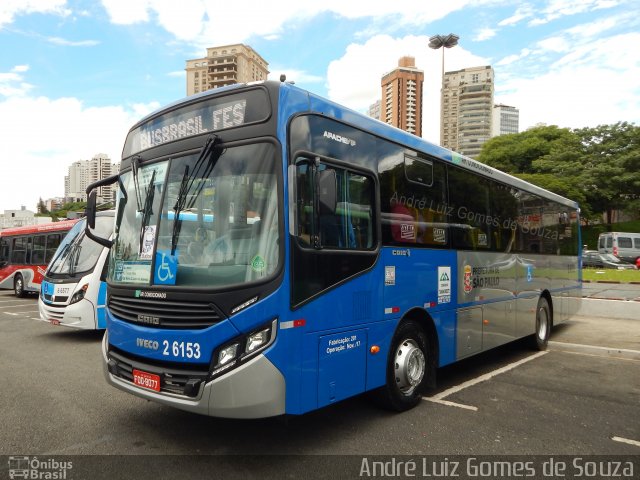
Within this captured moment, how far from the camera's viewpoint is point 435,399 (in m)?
5.84

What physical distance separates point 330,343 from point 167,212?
1.82m

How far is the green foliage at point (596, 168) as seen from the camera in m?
42.2

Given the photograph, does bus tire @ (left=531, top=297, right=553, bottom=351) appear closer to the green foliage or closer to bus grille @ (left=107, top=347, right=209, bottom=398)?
bus grille @ (left=107, top=347, right=209, bottom=398)

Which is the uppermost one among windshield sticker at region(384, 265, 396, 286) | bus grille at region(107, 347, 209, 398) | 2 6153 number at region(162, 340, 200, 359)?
windshield sticker at region(384, 265, 396, 286)

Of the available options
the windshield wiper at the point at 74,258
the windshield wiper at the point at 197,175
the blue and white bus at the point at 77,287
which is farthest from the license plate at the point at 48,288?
the windshield wiper at the point at 197,175

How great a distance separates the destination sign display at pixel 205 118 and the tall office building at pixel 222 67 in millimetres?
97429

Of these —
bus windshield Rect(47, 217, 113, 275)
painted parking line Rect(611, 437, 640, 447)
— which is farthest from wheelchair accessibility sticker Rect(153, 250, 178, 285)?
bus windshield Rect(47, 217, 113, 275)

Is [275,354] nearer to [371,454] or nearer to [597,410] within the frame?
[371,454]

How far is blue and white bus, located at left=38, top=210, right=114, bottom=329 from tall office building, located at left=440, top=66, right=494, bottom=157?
266 feet

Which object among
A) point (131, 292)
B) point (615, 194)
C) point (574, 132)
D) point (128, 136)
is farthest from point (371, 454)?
point (574, 132)

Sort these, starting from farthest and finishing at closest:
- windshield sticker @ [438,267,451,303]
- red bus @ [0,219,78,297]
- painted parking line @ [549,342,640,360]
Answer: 1. red bus @ [0,219,78,297]
2. painted parking line @ [549,342,640,360]
3. windshield sticker @ [438,267,451,303]

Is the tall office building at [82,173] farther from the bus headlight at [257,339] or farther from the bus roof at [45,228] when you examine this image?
the bus headlight at [257,339]

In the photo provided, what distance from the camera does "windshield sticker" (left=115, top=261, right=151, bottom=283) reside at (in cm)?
430

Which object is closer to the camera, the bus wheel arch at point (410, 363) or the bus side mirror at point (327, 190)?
the bus side mirror at point (327, 190)
